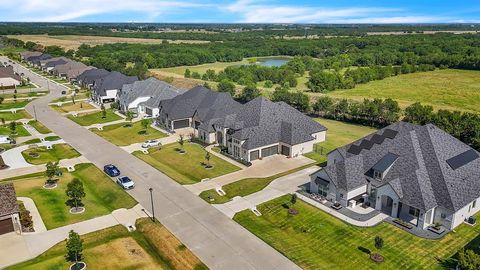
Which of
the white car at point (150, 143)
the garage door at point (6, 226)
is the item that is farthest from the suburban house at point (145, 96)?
the garage door at point (6, 226)

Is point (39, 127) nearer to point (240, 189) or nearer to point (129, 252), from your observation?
point (240, 189)

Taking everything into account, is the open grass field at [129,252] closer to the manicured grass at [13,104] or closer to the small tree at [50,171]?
the small tree at [50,171]

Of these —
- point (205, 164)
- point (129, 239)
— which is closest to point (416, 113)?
point (205, 164)

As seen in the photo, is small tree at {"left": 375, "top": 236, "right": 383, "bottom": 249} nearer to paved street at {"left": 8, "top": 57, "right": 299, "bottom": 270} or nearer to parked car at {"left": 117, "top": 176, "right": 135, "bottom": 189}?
paved street at {"left": 8, "top": 57, "right": 299, "bottom": 270}

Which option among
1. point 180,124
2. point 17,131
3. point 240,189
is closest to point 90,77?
point 17,131

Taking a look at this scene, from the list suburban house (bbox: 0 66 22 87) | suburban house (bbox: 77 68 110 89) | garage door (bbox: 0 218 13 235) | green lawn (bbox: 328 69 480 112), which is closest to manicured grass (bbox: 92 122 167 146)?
garage door (bbox: 0 218 13 235)

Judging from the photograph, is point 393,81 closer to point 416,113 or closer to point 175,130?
point 416,113
